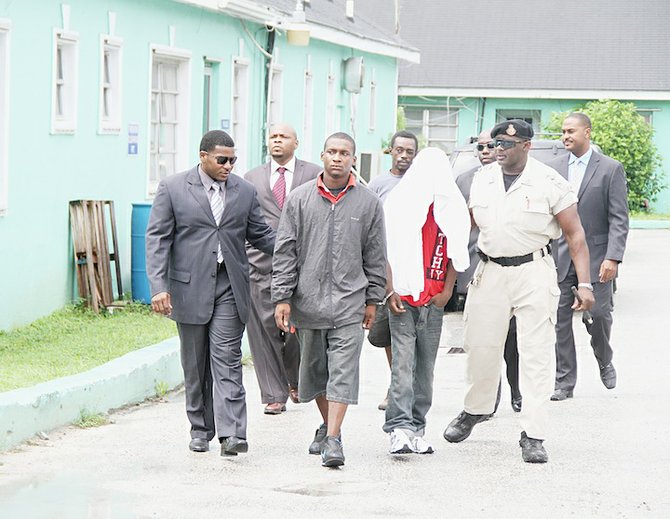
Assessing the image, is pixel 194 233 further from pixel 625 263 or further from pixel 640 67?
pixel 640 67

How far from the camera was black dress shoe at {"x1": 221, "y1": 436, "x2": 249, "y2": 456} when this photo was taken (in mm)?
8484

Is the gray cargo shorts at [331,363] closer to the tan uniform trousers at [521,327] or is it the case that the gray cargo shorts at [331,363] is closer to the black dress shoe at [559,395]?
the tan uniform trousers at [521,327]

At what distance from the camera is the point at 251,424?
977 cm

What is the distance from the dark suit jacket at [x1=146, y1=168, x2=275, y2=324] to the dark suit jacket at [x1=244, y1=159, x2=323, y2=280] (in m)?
1.21

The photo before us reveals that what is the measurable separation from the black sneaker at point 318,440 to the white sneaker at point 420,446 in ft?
1.74

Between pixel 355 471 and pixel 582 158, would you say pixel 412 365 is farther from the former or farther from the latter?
pixel 582 158

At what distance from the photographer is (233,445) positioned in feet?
27.8

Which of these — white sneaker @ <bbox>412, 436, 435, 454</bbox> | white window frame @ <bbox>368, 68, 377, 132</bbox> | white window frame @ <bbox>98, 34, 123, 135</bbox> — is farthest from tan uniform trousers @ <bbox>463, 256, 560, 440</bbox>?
white window frame @ <bbox>368, 68, 377, 132</bbox>

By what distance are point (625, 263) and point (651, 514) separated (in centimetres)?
1710

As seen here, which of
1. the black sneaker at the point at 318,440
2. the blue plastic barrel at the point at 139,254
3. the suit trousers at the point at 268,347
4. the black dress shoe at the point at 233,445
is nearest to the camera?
the black dress shoe at the point at 233,445

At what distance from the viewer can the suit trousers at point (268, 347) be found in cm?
986

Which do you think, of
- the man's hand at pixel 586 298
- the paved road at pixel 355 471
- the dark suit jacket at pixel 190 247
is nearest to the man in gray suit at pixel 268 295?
the paved road at pixel 355 471

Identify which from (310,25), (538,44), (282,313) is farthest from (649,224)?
(282,313)

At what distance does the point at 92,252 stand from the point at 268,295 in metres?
5.46
